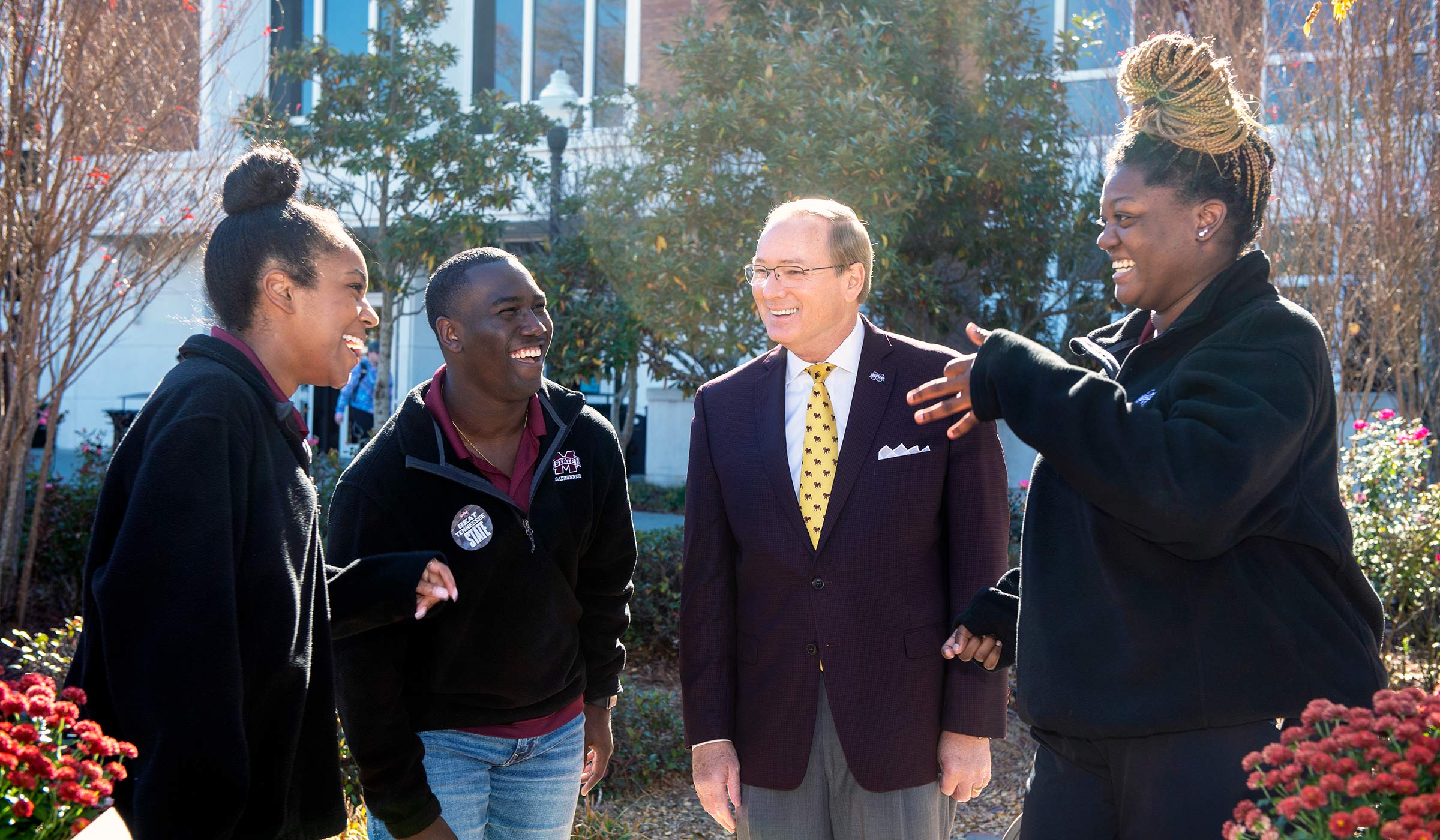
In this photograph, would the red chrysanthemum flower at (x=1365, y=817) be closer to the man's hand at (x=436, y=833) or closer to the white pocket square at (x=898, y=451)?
the white pocket square at (x=898, y=451)

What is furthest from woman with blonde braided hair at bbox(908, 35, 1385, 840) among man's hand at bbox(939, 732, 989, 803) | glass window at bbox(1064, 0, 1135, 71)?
glass window at bbox(1064, 0, 1135, 71)

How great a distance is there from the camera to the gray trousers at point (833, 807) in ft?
9.06

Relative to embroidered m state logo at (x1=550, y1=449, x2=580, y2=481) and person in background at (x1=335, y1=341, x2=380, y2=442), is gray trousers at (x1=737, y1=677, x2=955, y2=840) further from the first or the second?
person in background at (x1=335, y1=341, x2=380, y2=442)

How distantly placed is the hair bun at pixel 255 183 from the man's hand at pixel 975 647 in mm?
1837

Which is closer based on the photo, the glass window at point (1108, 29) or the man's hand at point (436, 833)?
the man's hand at point (436, 833)

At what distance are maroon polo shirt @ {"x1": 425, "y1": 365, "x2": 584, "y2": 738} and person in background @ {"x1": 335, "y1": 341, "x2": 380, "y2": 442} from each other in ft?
39.2

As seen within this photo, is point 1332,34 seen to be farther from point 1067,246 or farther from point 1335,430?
point 1335,430

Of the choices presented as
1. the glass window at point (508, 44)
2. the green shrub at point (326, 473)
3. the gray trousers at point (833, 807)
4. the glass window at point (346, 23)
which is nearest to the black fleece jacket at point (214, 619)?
the gray trousers at point (833, 807)

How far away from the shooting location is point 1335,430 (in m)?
2.08

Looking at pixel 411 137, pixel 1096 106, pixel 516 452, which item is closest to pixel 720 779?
pixel 516 452

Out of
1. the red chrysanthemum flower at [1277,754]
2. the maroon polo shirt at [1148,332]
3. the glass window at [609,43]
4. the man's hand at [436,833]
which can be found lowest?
the man's hand at [436,833]

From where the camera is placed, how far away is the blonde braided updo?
2201 millimetres

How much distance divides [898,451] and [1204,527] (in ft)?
3.26

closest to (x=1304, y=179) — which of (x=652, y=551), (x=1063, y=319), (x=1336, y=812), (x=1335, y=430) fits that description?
(x=1063, y=319)
